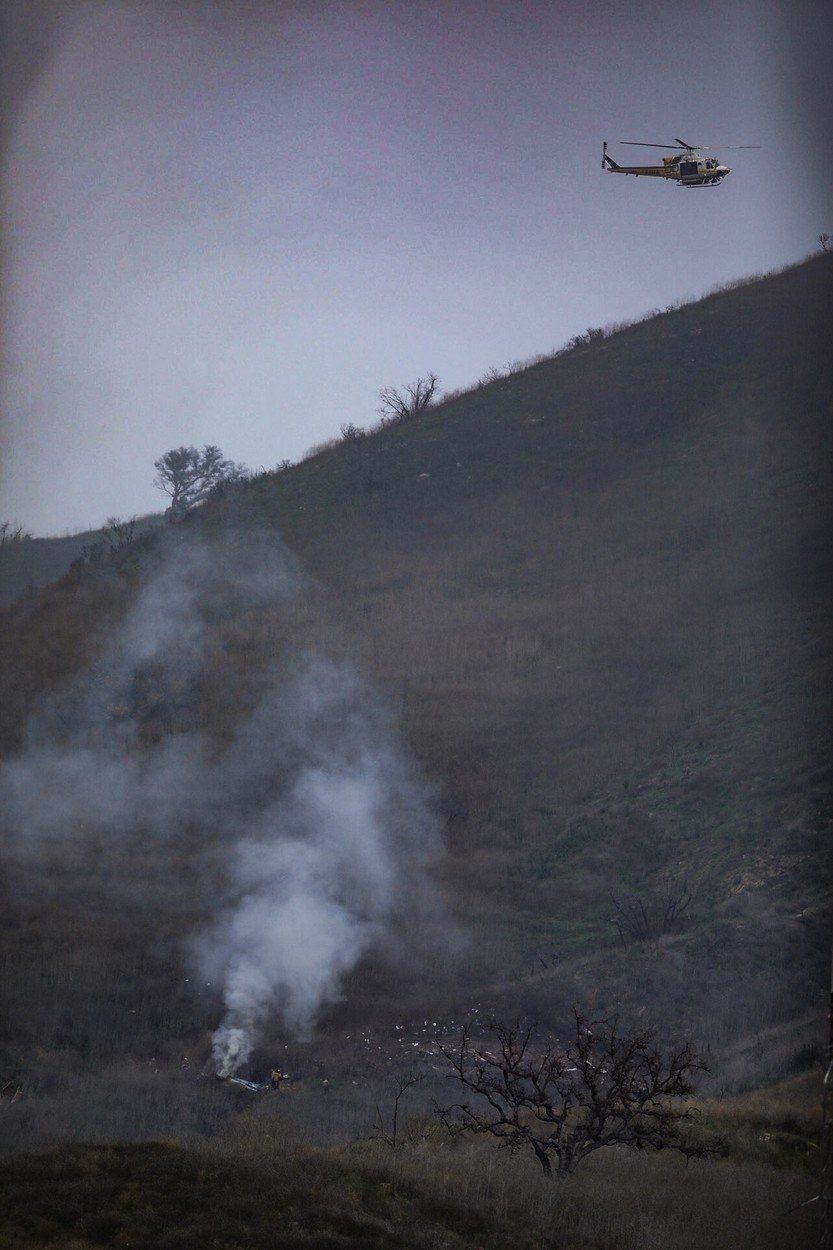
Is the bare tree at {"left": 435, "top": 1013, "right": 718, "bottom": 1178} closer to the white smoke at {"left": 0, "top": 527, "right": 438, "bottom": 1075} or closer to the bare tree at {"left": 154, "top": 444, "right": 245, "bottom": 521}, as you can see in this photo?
the white smoke at {"left": 0, "top": 527, "right": 438, "bottom": 1075}

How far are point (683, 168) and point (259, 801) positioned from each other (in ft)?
16.5

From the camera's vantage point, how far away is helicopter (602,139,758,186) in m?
6.16

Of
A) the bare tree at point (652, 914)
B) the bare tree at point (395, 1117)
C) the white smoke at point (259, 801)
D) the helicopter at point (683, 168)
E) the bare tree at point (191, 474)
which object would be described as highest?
the helicopter at point (683, 168)

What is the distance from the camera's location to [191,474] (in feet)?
25.0

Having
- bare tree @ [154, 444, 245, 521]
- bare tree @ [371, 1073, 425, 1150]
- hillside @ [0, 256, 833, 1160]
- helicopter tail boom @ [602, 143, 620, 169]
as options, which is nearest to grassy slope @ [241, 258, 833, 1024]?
hillside @ [0, 256, 833, 1160]

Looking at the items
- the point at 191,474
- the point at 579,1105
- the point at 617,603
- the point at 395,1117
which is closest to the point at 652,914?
the point at 579,1105

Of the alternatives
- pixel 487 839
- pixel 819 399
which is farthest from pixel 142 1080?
pixel 819 399

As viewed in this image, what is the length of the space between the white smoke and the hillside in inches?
1.4

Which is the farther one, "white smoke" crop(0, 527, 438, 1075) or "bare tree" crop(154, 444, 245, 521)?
"bare tree" crop(154, 444, 245, 521)

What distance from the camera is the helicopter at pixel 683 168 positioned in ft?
20.2

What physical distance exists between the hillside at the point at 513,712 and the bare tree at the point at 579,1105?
44 centimetres

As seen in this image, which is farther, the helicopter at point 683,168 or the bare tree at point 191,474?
the bare tree at point 191,474

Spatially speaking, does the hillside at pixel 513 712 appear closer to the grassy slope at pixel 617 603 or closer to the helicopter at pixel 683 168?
the grassy slope at pixel 617 603

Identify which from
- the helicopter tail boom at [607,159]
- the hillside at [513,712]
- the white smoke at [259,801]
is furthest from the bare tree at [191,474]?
the helicopter tail boom at [607,159]
